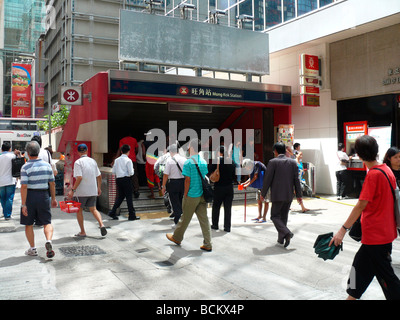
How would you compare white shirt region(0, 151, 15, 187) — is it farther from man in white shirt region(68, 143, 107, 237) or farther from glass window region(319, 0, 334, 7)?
glass window region(319, 0, 334, 7)

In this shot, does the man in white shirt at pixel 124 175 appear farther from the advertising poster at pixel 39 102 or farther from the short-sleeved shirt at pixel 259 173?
the advertising poster at pixel 39 102

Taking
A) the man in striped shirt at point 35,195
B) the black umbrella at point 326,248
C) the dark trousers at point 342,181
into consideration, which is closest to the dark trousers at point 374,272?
the black umbrella at point 326,248

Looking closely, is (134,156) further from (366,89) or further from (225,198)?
(366,89)

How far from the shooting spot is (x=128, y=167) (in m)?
9.17

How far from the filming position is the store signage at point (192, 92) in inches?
453

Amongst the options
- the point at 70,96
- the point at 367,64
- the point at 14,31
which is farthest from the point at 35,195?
the point at 14,31

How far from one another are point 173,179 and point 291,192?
110 inches

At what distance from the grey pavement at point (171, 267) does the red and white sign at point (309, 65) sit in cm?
725

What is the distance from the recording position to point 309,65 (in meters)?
14.1

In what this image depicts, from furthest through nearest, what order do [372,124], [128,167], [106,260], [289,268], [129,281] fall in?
[372,124], [128,167], [106,260], [289,268], [129,281]

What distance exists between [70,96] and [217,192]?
7.25 meters

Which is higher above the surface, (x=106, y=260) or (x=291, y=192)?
(x=291, y=192)
